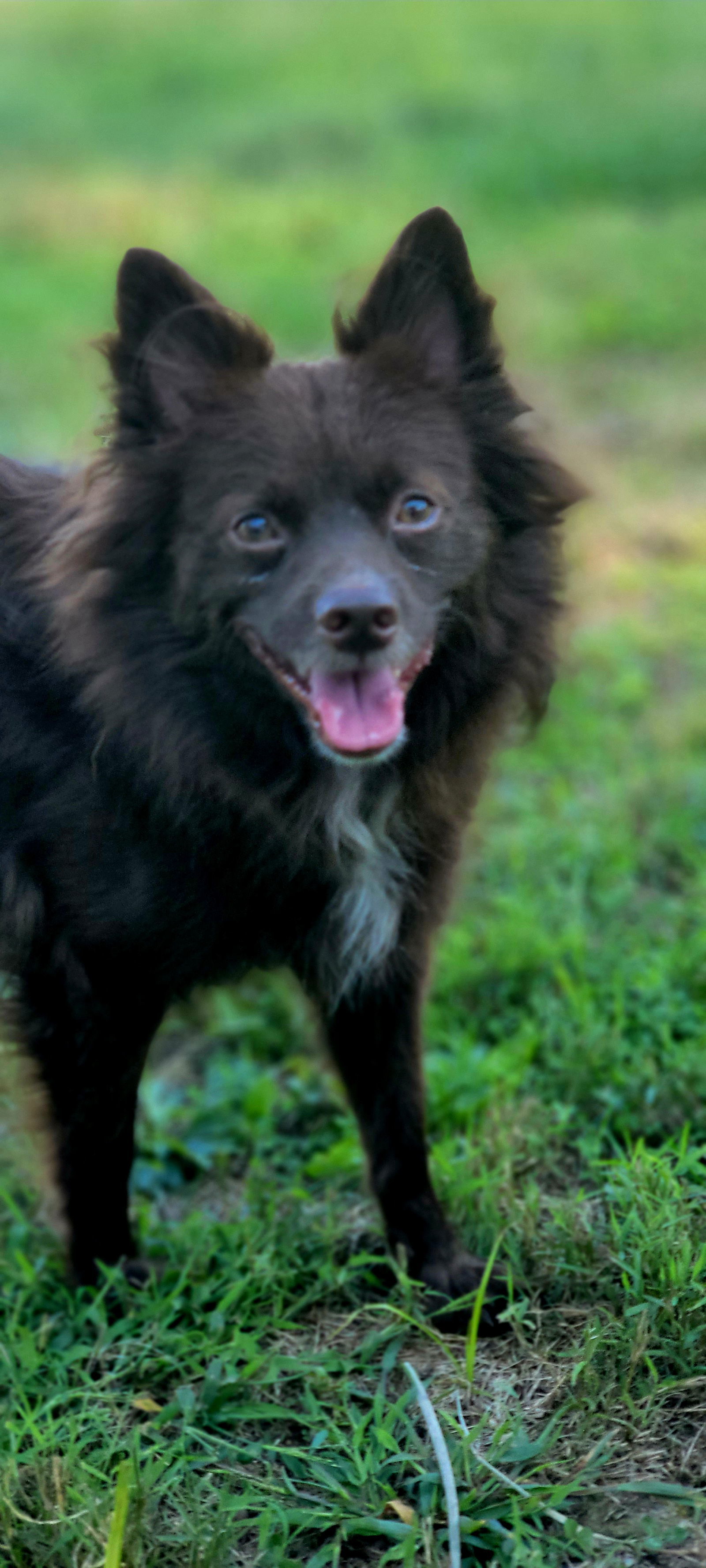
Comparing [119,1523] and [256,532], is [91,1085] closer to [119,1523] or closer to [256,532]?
[119,1523]

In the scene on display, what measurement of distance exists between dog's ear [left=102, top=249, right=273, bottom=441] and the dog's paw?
1.80 m

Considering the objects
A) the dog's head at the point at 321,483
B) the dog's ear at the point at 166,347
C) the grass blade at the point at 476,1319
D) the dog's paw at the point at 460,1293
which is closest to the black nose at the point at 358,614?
the dog's head at the point at 321,483

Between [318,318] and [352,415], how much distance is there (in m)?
9.21

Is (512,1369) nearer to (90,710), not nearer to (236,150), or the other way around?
(90,710)

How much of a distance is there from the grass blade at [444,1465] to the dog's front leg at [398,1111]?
1.47ft

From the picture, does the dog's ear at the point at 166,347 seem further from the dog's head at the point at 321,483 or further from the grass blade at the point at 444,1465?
the grass blade at the point at 444,1465

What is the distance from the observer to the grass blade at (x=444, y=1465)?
2.17 m

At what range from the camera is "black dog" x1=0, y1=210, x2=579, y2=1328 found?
2.43 metres

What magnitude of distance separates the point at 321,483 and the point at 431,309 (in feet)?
1.64

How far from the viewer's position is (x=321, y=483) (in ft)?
7.97

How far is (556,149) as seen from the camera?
50.5 ft

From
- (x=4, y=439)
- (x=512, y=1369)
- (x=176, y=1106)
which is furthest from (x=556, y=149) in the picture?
(x=512, y=1369)

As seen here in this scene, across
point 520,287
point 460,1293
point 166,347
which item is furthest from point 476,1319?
point 520,287

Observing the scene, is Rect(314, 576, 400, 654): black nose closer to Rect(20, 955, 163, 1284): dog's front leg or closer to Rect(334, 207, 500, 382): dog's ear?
Rect(334, 207, 500, 382): dog's ear
